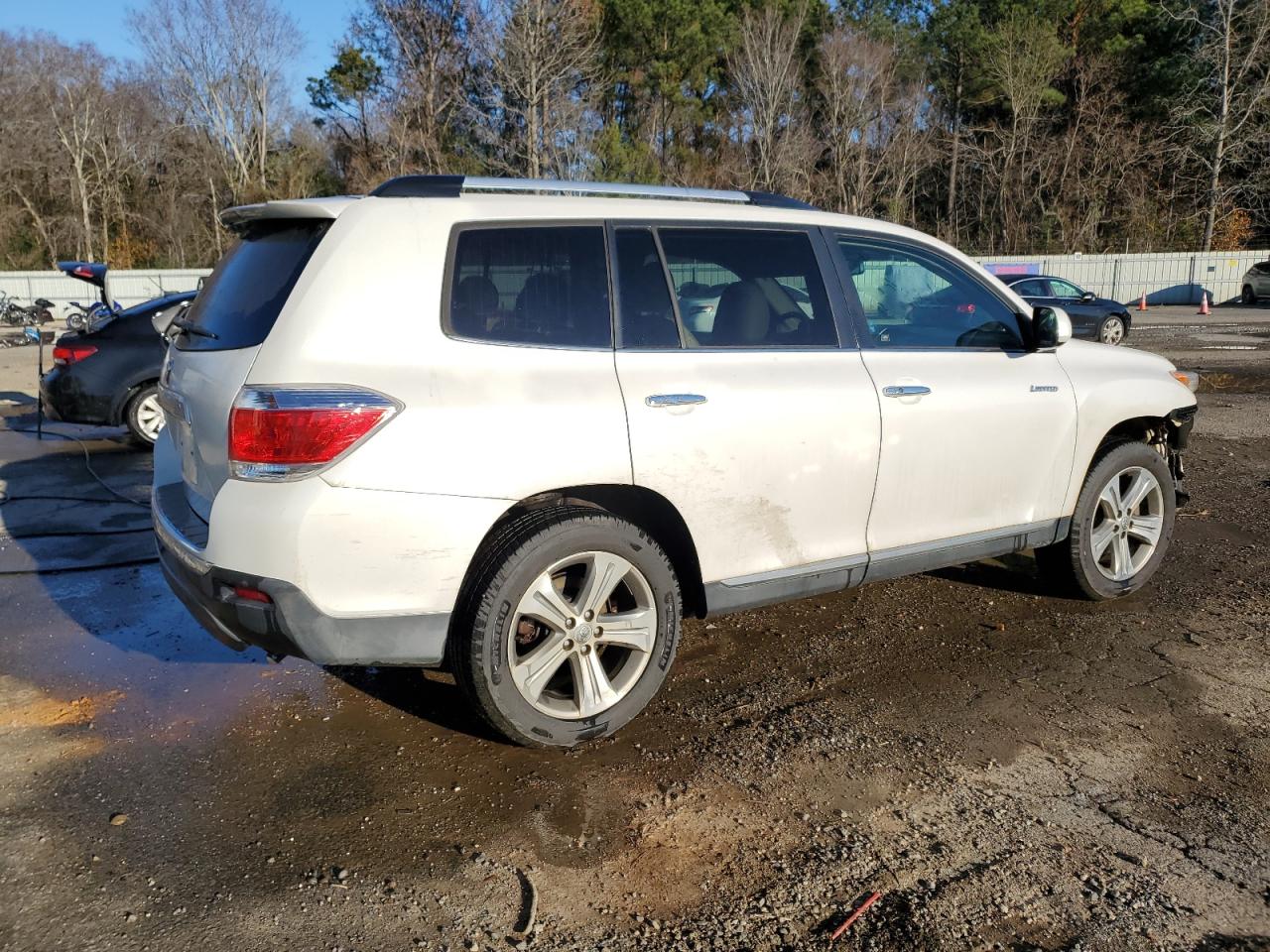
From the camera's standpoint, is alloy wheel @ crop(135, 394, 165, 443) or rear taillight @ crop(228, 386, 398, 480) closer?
rear taillight @ crop(228, 386, 398, 480)

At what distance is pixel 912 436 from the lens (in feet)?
13.3

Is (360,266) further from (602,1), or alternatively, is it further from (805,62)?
(805,62)

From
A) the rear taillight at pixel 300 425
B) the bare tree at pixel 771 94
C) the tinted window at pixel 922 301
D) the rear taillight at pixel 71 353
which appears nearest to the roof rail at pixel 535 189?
the tinted window at pixel 922 301

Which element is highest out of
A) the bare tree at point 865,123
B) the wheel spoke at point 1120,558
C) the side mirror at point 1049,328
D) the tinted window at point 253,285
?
the bare tree at point 865,123

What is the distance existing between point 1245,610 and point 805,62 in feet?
154

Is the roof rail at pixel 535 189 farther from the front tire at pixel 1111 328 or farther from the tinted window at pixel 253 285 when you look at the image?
the front tire at pixel 1111 328

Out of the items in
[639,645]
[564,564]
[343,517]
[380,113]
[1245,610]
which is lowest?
[1245,610]

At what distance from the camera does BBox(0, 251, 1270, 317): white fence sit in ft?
125

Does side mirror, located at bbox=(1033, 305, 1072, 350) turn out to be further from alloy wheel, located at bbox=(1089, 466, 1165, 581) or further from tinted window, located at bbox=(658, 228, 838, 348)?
tinted window, located at bbox=(658, 228, 838, 348)

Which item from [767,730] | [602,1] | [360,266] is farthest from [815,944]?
[602,1]

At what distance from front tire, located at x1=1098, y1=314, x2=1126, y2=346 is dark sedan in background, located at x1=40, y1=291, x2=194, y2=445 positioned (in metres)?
18.3

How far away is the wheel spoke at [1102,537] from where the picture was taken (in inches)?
193

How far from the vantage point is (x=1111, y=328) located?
813 inches

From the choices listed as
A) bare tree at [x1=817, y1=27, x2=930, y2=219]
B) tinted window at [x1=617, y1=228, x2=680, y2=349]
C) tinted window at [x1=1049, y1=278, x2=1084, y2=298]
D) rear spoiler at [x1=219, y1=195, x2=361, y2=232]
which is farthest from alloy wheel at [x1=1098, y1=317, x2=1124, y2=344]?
bare tree at [x1=817, y1=27, x2=930, y2=219]
